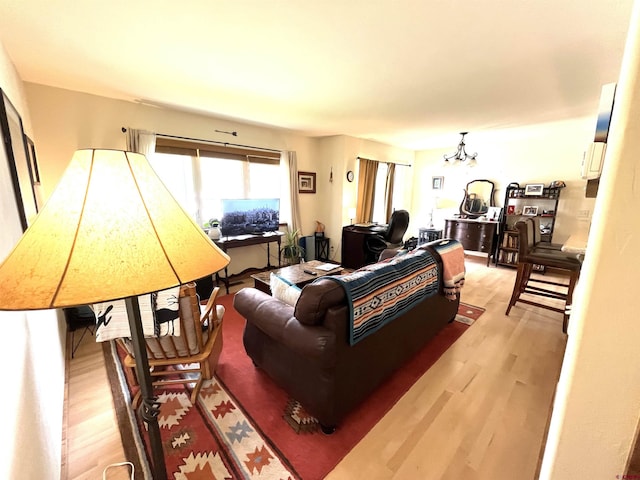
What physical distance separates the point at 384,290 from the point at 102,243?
1.39 meters

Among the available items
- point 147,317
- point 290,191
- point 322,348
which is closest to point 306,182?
point 290,191

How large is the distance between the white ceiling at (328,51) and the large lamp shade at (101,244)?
4.32ft

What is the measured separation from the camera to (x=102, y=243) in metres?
0.53

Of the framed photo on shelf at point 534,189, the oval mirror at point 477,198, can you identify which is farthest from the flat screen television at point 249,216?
the framed photo on shelf at point 534,189

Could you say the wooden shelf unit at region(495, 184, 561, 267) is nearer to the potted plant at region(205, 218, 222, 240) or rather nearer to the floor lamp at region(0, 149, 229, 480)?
the potted plant at region(205, 218, 222, 240)

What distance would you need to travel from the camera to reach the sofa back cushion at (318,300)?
4.46 feet

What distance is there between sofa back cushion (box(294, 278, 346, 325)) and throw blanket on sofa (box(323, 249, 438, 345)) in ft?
0.18

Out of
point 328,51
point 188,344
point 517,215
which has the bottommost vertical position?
point 188,344

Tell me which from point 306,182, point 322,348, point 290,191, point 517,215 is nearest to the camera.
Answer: point 322,348

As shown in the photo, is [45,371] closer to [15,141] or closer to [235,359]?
[235,359]

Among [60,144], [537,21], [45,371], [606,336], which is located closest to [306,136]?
[60,144]

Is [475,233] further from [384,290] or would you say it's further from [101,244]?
[101,244]

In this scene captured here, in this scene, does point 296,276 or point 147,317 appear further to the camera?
point 296,276

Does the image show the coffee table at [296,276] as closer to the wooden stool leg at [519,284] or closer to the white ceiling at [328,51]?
the white ceiling at [328,51]
